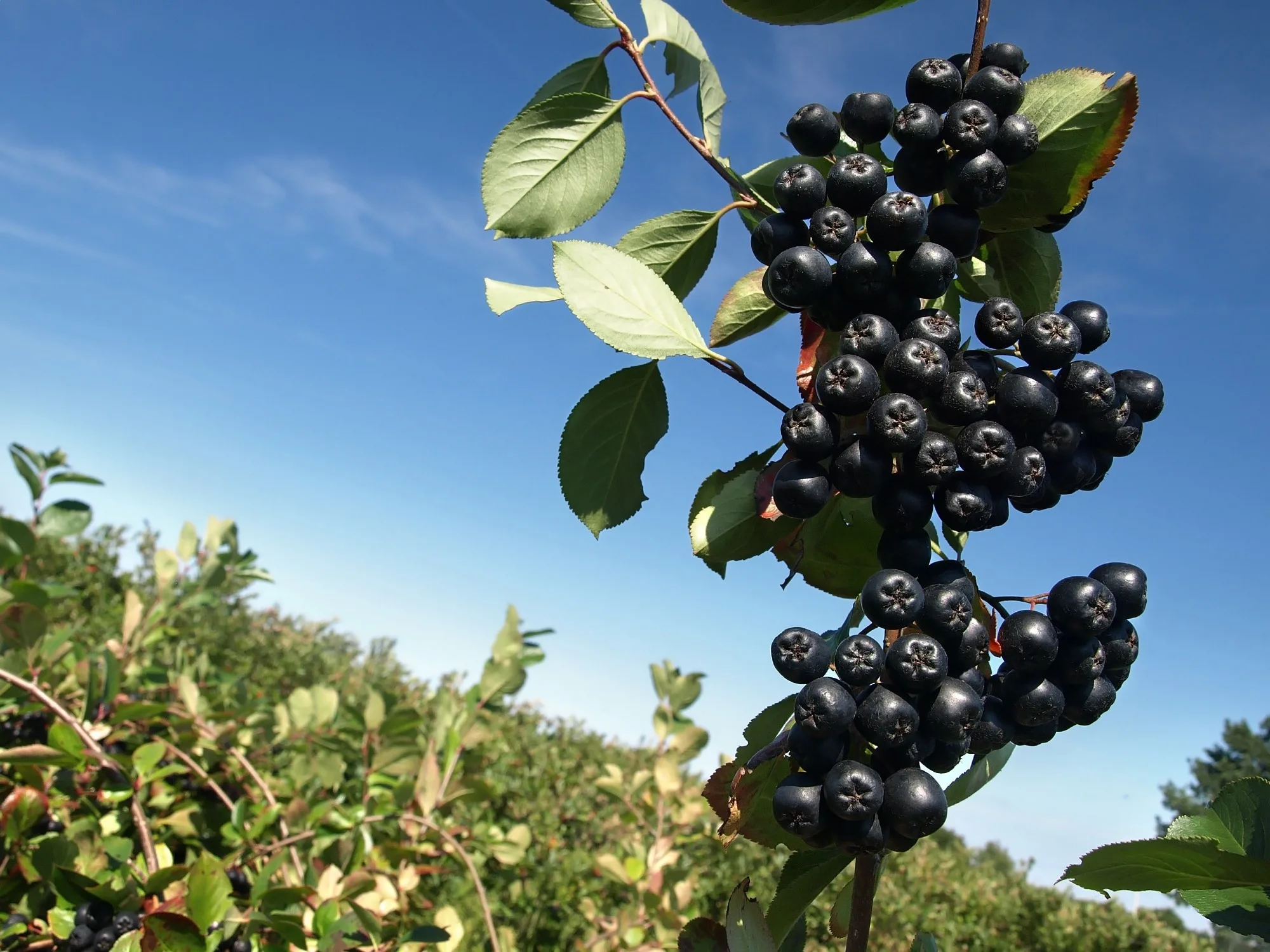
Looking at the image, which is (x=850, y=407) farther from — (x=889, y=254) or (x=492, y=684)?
(x=492, y=684)

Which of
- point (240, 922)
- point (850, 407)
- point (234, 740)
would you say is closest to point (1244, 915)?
point (850, 407)

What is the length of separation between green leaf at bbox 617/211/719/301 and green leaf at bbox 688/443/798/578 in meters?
0.34

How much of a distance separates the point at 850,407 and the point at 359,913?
1.59 metres

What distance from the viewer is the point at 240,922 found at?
1904 millimetres

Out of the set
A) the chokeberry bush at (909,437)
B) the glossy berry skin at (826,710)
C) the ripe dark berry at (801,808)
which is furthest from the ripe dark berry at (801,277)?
the ripe dark berry at (801,808)

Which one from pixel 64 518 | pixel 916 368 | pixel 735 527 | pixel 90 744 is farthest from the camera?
pixel 64 518

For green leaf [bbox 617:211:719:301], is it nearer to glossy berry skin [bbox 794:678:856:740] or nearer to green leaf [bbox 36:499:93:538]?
glossy berry skin [bbox 794:678:856:740]

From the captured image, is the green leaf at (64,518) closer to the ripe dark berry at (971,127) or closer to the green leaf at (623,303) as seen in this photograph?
the green leaf at (623,303)

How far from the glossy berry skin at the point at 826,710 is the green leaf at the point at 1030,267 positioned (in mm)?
604

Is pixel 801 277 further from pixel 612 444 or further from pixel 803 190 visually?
pixel 612 444

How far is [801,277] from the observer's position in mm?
999

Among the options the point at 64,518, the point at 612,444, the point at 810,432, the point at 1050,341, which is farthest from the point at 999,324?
the point at 64,518

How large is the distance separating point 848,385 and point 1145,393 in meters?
0.40

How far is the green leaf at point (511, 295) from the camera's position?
1278mm
